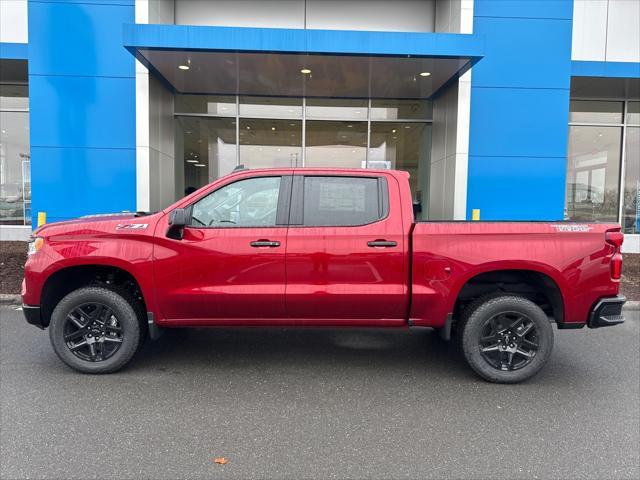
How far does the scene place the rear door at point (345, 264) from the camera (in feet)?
14.0

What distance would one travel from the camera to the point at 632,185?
520 inches

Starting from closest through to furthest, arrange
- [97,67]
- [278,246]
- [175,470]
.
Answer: [175,470] → [278,246] → [97,67]

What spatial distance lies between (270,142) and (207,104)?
1.89 meters

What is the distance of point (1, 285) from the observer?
313 inches

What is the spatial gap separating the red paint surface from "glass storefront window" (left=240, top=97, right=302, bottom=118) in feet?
28.6

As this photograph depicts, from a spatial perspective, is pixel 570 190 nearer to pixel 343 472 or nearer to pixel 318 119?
pixel 318 119

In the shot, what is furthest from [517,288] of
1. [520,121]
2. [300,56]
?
[520,121]

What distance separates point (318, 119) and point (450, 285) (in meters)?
9.12

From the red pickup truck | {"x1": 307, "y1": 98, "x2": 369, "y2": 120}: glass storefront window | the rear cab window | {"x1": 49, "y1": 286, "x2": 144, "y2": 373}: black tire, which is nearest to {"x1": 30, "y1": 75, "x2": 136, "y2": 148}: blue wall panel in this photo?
{"x1": 307, "y1": 98, "x2": 369, "y2": 120}: glass storefront window

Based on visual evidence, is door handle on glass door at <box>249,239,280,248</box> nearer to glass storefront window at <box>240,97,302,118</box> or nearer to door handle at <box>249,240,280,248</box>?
door handle at <box>249,240,280,248</box>

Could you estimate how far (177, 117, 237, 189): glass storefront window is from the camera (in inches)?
492

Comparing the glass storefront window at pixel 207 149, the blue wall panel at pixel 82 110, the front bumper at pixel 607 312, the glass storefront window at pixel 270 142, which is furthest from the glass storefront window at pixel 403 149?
the front bumper at pixel 607 312

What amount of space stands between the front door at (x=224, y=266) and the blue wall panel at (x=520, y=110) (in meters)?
7.38

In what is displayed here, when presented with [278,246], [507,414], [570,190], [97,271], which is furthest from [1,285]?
[570,190]
